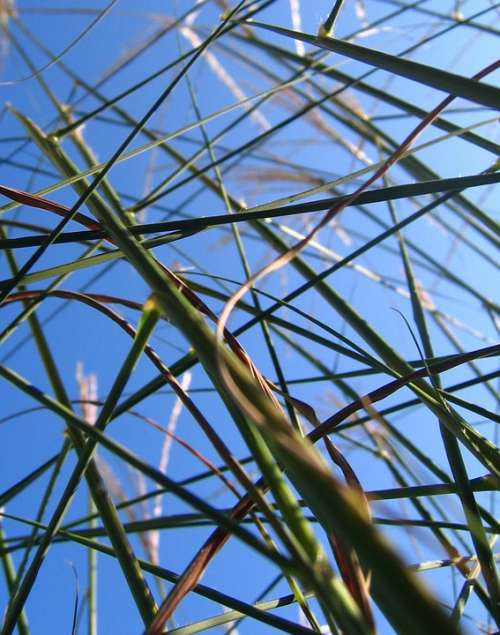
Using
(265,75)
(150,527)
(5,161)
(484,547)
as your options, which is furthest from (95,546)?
(265,75)

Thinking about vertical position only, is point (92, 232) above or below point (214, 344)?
above

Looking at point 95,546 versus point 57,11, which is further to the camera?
point 57,11

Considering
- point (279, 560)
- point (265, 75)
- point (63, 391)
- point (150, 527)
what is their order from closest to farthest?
point (279, 560) → point (150, 527) → point (63, 391) → point (265, 75)

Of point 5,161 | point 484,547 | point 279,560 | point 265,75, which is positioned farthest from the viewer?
point 265,75

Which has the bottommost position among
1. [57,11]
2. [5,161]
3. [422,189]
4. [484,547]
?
[484,547]

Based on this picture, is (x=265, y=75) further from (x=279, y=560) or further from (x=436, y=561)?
(x=279, y=560)

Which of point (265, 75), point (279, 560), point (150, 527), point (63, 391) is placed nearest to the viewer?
point (279, 560)

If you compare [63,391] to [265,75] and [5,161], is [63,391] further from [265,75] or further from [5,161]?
[265,75]

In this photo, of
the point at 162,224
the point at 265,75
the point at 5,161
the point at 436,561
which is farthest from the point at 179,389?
the point at 265,75

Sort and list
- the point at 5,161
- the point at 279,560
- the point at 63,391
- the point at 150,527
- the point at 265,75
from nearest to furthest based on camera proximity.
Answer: the point at 279,560 → the point at 150,527 → the point at 63,391 → the point at 5,161 → the point at 265,75
